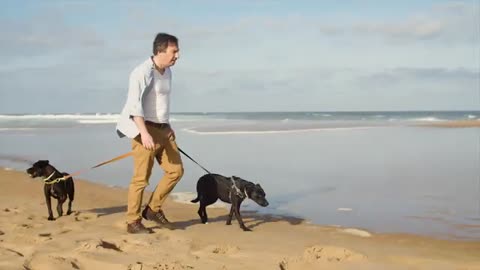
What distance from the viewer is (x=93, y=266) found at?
3.69 meters

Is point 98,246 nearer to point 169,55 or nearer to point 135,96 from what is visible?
point 135,96

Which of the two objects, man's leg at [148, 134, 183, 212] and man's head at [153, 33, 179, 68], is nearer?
man's head at [153, 33, 179, 68]

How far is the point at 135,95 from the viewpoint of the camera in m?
4.70

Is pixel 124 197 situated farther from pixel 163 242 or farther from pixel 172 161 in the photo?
pixel 163 242

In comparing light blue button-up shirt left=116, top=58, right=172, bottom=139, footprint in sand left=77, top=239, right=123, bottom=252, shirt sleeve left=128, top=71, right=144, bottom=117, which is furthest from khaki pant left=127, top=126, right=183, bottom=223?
footprint in sand left=77, top=239, right=123, bottom=252

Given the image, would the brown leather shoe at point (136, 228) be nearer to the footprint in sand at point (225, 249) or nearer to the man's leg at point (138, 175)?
the man's leg at point (138, 175)

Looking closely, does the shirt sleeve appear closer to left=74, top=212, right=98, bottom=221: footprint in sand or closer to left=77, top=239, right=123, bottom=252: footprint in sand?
left=77, top=239, right=123, bottom=252: footprint in sand

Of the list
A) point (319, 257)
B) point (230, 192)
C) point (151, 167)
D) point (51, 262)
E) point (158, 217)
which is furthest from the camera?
point (230, 192)

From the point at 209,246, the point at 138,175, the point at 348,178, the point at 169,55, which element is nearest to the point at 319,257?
the point at 209,246

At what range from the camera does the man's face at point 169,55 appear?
15.7 ft

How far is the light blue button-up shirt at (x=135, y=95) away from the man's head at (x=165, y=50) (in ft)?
0.31

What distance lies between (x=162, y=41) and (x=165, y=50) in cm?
9

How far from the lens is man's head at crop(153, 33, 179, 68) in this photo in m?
4.78

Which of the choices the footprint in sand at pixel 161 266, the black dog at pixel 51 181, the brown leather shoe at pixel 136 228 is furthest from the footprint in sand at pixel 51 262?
the black dog at pixel 51 181
